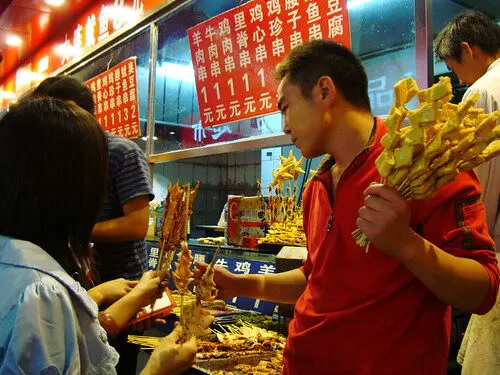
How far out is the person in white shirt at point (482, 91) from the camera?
1901mm

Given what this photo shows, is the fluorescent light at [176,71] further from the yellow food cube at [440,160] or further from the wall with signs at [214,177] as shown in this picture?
the yellow food cube at [440,160]

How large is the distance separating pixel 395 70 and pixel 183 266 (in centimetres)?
209

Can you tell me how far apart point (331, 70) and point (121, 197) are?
4.66 ft

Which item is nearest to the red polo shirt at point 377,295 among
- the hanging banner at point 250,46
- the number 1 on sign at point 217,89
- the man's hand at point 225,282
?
the man's hand at point 225,282

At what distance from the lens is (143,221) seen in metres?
2.63

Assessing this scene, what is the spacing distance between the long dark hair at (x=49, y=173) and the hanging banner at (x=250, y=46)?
2456mm

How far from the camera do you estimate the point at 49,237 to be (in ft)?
4.23

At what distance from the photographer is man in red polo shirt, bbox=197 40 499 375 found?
4.18ft

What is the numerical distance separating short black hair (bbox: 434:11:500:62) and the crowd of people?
0.43 metres

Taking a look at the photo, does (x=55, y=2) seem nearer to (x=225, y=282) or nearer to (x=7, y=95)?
(x=7, y=95)

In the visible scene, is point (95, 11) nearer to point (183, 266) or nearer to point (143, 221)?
point (143, 221)

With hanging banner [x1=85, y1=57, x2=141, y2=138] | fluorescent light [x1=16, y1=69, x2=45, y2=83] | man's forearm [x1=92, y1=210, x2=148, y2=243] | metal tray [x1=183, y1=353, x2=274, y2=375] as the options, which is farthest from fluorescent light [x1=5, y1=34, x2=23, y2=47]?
metal tray [x1=183, y1=353, x2=274, y2=375]

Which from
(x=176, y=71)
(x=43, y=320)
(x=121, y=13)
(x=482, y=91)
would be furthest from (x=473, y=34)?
(x=121, y=13)

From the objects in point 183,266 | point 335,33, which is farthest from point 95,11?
point 183,266
